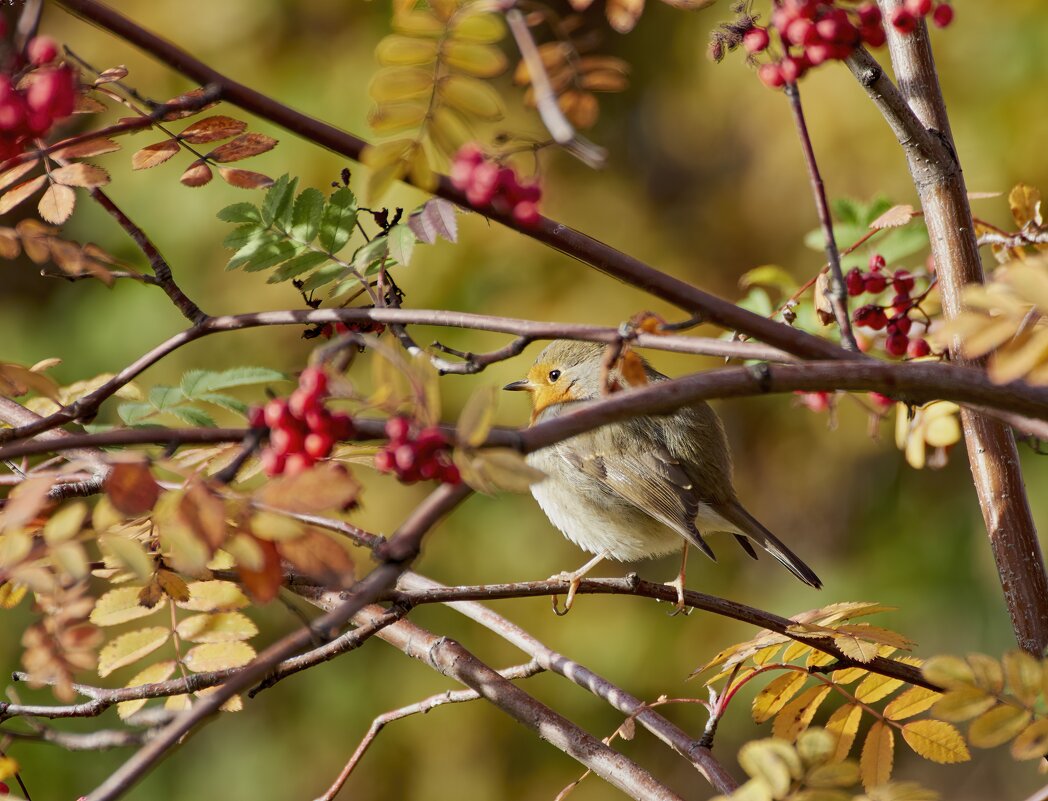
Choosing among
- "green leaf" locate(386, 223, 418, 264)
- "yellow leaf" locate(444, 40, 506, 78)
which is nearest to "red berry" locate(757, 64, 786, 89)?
"yellow leaf" locate(444, 40, 506, 78)

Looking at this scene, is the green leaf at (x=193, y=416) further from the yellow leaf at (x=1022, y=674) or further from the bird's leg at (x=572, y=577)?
the yellow leaf at (x=1022, y=674)

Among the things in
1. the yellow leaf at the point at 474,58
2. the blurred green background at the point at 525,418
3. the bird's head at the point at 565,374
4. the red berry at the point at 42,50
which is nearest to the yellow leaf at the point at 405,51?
the yellow leaf at the point at 474,58

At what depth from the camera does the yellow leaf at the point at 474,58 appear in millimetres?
916

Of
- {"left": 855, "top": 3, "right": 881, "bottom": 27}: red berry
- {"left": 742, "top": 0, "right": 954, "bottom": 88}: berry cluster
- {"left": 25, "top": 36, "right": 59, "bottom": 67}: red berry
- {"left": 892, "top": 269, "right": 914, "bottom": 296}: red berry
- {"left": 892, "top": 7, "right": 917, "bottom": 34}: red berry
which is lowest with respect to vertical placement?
{"left": 25, "top": 36, "right": 59, "bottom": 67}: red berry

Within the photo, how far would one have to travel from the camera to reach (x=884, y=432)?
394 centimetres

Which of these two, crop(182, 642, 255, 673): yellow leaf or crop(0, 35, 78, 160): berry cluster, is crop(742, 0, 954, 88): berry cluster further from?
crop(182, 642, 255, 673): yellow leaf

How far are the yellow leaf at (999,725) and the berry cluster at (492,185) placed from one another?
1.69 feet

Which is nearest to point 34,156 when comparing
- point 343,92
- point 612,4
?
point 612,4

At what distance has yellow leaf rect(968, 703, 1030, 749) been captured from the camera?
0.81m

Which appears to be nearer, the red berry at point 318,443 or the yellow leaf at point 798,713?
the red berry at point 318,443

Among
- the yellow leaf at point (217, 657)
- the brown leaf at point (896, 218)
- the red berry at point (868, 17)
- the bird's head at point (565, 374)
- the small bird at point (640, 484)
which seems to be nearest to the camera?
the red berry at point (868, 17)

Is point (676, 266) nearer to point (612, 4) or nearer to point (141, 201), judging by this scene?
point (141, 201)

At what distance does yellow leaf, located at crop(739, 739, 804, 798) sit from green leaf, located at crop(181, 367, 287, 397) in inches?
23.6

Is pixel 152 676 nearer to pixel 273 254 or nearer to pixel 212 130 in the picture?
pixel 273 254
